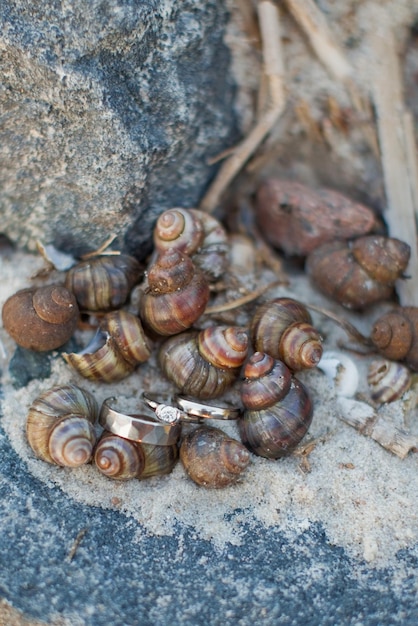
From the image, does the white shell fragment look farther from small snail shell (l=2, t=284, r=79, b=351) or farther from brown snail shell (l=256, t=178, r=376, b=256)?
small snail shell (l=2, t=284, r=79, b=351)

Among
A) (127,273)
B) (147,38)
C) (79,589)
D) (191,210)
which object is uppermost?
(147,38)

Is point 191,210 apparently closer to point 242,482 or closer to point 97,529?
point 242,482

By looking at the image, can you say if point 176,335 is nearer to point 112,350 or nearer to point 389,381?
point 112,350

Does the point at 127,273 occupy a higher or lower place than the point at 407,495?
higher

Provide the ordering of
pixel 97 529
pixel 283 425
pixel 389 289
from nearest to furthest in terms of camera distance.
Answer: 1. pixel 97 529
2. pixel 283 425
3. pixel 389 289

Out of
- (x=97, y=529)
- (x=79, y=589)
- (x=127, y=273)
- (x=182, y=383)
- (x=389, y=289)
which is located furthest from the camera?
(x=389, y=289)

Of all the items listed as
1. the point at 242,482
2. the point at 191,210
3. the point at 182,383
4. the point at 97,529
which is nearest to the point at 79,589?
the point at 97,529

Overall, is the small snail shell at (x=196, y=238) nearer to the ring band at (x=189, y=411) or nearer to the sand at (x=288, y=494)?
the ring band at (x=189, y=411)

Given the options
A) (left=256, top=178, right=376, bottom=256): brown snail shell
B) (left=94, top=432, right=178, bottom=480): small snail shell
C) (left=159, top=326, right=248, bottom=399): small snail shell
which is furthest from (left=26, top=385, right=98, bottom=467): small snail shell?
(left=256, top=178, right=376, bottom=256): brown snail shell
